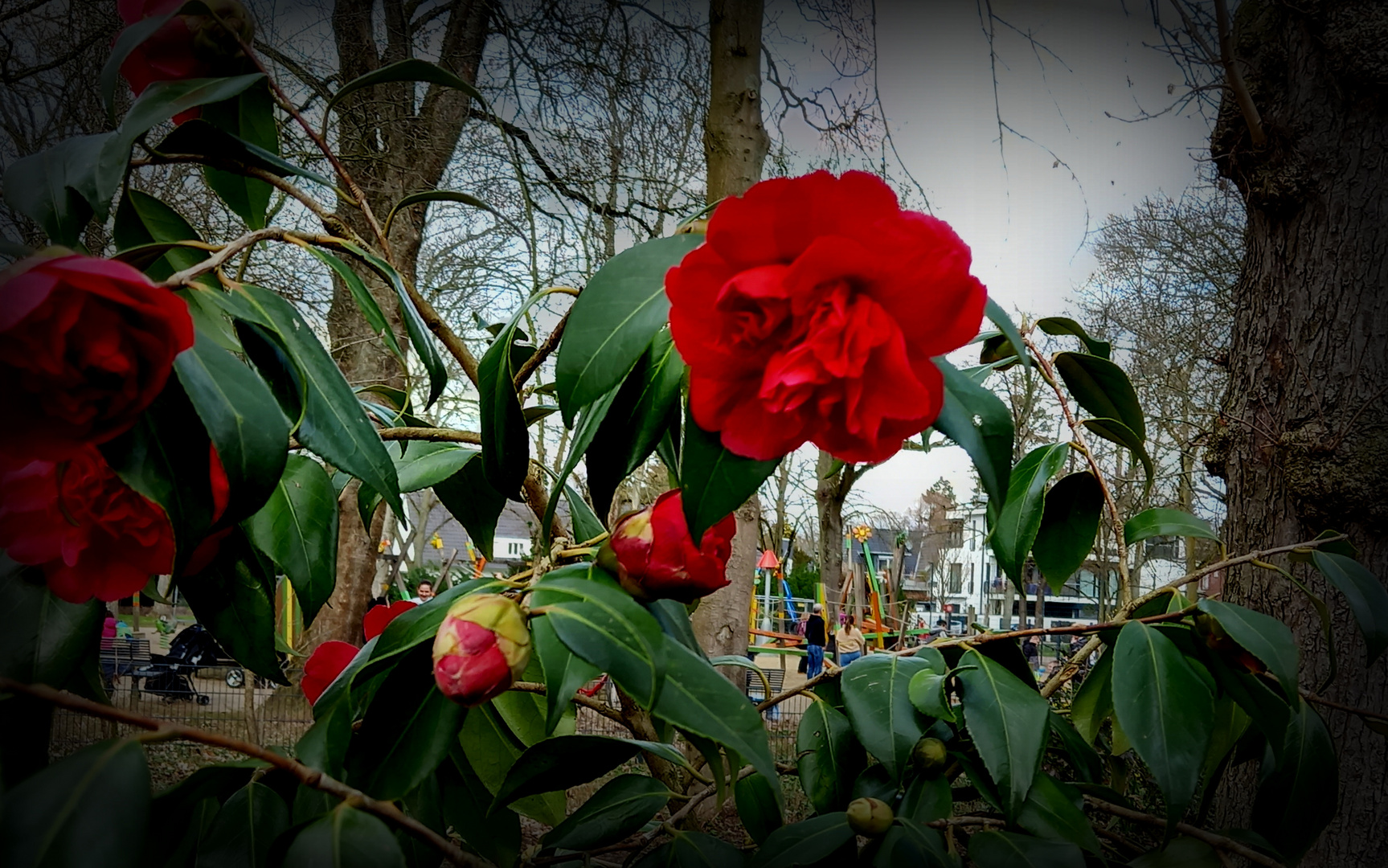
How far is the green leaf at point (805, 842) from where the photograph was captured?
402mm

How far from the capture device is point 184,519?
275 mm

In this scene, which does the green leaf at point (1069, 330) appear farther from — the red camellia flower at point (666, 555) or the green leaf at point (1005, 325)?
the red camellia flower at point (666, 555)

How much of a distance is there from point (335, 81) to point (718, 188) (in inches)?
113

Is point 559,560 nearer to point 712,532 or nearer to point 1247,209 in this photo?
point 712,532

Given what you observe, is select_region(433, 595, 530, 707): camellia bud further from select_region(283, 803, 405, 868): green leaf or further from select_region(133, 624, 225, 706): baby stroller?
select_region(133, 624, 225, 706): baby stroller

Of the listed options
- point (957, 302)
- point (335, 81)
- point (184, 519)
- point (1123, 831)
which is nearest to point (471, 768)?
point (184, 519)

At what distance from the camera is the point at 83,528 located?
0.31 m

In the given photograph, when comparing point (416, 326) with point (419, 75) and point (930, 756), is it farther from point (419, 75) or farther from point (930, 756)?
point (930, 756)

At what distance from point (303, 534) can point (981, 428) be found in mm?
313

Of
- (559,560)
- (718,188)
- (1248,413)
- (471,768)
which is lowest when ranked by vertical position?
(471,768)

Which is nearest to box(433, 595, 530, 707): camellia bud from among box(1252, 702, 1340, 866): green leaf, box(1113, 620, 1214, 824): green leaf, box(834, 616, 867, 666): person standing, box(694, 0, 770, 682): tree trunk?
box(1113, 620, 1214, 824): green leaf

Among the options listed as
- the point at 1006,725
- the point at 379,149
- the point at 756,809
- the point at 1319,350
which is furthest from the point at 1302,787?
the point at 379,149

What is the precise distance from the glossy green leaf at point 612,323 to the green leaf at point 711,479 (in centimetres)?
4

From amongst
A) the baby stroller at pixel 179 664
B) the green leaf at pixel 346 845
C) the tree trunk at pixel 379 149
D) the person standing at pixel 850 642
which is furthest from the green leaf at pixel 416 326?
the baby stroller at pixel 179 664
